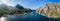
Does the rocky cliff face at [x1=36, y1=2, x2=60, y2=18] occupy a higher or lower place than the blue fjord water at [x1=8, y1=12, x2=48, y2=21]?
higher

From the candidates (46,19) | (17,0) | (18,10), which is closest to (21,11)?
(18,10)

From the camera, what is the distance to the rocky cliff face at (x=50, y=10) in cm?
261

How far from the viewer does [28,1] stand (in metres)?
2.61

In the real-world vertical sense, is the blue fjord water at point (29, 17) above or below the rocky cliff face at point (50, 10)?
below

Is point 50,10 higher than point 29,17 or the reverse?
higher

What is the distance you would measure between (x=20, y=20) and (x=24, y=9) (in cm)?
23

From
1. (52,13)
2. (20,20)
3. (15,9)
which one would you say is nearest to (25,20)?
(20,20)

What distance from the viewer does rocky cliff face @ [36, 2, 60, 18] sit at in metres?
2.61

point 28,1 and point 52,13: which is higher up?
point 28,1

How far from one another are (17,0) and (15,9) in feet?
0.60

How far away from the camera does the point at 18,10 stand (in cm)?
260

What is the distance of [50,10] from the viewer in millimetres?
2621

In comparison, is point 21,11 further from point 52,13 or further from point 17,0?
point 52,13

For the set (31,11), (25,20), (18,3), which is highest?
(18,3)
